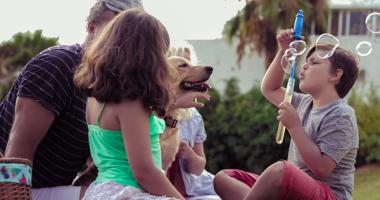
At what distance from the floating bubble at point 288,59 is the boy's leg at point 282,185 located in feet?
2.28

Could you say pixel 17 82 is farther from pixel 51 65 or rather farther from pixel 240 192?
pixel 240 192

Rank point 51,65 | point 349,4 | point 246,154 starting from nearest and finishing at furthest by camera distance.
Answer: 1. point 51,65
2. point 246,154
3. point 349,4

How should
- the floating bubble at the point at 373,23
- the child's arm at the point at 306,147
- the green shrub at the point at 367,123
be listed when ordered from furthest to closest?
the green shrub at the point at 367,123, the floating bubble at the point at 373,23, the child's arm at the point at 306,147

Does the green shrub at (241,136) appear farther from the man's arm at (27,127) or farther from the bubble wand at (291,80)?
the man's arm at (27,127)

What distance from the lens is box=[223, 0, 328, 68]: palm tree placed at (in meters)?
16.5

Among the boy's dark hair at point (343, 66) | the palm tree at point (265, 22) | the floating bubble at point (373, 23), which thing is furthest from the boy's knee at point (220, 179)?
the palm tree at point (265, 22)

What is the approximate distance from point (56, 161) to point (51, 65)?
0.44 m

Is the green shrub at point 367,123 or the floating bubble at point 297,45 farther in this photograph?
the green shrub at point 367,123

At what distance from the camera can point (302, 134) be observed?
145 inches

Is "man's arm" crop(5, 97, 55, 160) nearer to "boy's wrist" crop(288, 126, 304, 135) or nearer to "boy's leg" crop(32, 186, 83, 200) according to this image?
"boy's leg" crop(32, 186, 83, 200)

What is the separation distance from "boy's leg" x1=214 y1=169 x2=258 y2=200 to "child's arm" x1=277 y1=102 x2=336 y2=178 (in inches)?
12.6

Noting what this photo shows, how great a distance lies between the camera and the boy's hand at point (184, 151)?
4141 mm

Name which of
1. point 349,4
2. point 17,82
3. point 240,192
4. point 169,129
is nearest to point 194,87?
point 169,129

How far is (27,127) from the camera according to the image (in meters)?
3.53
